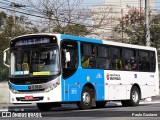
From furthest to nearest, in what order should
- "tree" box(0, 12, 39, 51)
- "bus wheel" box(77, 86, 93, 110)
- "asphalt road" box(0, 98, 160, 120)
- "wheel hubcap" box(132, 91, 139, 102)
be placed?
"tree" box(0, 12, 39, 51)
"wheel hubcap" box(132, 91, 139, 102)
"bus wheel" box(77, 86, 93, 110)
"asphalt road" box(0, 98, 160, 120)

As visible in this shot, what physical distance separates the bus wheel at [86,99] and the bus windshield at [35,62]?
80.8 inches

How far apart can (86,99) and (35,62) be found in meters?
2.92

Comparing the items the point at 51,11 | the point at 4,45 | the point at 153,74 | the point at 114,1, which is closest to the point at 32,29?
the point at 4,45

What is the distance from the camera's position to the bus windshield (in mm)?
18859

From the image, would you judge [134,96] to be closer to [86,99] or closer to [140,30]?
[86,99]

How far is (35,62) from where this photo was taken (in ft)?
62.8

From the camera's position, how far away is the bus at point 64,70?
18828 millimetres

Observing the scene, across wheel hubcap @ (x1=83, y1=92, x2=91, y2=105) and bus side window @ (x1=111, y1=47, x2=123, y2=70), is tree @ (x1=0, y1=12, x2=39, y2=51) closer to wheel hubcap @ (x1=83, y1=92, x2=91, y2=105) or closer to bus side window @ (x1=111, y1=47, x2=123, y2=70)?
bus side window @ (x1=111, y1=47, x2=123, y2=70)

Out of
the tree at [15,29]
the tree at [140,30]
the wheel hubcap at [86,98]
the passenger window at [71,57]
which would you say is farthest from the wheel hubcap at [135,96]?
the tree at [15,29]

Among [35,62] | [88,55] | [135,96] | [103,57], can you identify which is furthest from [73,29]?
[35,62]

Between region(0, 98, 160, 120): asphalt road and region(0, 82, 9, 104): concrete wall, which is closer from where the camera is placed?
region(0, 98, 160, 120): asphalt road

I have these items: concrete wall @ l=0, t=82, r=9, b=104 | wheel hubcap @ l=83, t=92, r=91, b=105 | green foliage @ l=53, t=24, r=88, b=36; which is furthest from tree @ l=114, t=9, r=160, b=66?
wheel hubcap @ l=83, t=92, r=91, b=105

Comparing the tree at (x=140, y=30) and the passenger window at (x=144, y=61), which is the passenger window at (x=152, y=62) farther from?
the tree at (x=140, y=30)

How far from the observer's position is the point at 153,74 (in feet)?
84.8
